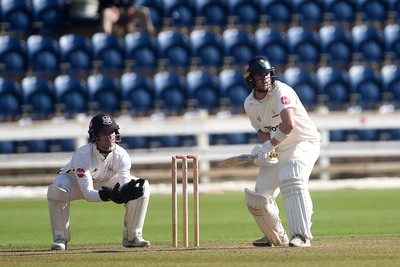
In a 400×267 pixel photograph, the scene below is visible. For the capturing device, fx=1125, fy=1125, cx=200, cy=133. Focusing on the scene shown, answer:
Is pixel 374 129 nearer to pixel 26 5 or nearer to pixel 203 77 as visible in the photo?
pixel 203 77

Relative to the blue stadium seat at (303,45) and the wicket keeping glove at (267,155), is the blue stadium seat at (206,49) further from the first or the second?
the wicket keeping glove at (267,155)

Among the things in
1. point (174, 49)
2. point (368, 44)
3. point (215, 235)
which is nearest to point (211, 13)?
point (174, 49)

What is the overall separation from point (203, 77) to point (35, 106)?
3597 millimetres

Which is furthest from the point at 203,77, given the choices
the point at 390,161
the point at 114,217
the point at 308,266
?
the point at 308,266

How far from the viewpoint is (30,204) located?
19062mm

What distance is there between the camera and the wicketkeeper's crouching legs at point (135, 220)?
36.6 ft

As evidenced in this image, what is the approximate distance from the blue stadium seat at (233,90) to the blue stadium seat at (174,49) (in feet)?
3.53

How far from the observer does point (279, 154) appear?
10.9m

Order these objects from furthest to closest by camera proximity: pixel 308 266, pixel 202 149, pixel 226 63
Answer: pixel 226 63 → pixel 202 149 → pixel 308 266

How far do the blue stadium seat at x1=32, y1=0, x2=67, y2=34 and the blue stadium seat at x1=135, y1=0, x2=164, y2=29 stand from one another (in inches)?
69.2

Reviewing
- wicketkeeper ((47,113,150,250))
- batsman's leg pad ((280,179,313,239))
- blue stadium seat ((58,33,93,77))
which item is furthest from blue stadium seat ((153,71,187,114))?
batsman's leg pad ((280,179,313,239))

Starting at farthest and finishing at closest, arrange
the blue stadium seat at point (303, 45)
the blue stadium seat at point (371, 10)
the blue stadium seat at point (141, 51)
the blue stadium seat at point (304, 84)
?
the blue stadium seat at point (371, 10), the blue stadium seat at point (303, 45), the blue stadium seat at point (141, 51), the blue stadium seat at point (304, 84)

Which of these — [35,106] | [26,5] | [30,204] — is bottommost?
[30,204]

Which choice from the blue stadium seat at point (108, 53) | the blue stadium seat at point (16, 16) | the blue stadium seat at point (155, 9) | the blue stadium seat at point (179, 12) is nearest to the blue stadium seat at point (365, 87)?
the blue stadium seat at point (179, 12)
